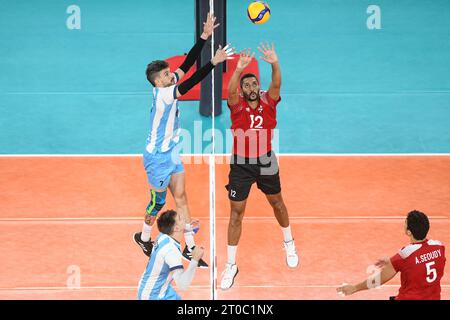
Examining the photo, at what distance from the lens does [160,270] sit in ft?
26.0

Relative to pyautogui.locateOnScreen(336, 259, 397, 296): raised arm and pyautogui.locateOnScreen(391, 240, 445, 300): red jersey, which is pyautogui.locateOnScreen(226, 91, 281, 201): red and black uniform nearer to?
pyautogui.locateOnScreen(336, 259, 397, 296): raised arm

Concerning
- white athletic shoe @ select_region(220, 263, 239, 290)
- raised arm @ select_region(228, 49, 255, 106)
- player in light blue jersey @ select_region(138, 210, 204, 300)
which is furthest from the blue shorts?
player in light blue jersey @ select_region(138, 210, 204, 300)

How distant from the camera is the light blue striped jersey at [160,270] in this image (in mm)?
7887

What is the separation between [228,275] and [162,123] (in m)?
2.08

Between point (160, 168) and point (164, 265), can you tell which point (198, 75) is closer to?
point (160, 168)

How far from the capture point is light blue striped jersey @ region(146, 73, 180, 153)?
33.1 feet

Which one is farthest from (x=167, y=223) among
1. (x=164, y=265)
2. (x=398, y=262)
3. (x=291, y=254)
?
(x=291, y=254)

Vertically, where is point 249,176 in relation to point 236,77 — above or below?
below

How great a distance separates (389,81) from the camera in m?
16.5

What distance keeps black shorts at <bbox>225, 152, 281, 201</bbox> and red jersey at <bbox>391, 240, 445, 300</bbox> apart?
2651 millimetres

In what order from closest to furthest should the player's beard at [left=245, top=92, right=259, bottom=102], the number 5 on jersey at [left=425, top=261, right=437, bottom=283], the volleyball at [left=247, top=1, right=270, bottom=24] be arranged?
the number 5 on jersey at [left=425, top=261, right=437, bottom=283] < the player's beard at [left=245, top=92, right=259, bottom=102] < the volleyball at [left=247, top=1, right=270, bottom=24]

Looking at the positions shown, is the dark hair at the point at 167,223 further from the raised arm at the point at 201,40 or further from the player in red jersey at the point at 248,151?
the raised arm at the point at 201,40

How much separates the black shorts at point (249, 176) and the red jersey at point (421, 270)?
2.65 meters

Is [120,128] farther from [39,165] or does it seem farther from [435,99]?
[435,99]
